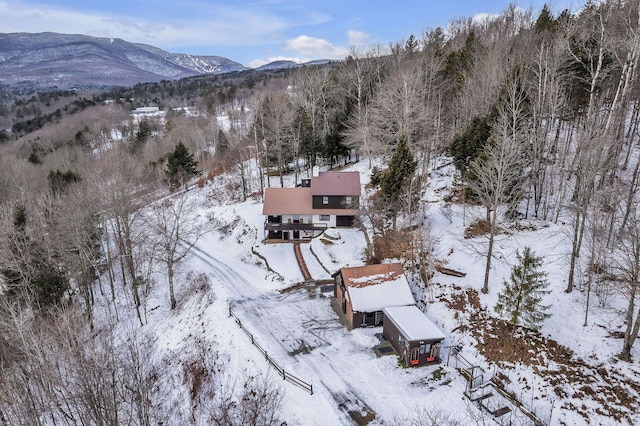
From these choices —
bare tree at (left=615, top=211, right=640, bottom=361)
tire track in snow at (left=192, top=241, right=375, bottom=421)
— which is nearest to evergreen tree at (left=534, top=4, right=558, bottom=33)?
bare tree at (left=615, top=211, right=640, bottom=361)

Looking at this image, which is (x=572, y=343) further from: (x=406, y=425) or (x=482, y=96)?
(x=482, y=96)

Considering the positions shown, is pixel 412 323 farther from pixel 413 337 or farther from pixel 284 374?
pixel 284 374

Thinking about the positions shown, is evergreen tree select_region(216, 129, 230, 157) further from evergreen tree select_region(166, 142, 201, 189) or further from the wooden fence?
the wooden fence

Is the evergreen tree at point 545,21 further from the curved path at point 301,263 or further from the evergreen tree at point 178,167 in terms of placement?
the evergreen tree at point 178,167

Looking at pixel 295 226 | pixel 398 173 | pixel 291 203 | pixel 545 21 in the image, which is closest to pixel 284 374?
pixel 398 173

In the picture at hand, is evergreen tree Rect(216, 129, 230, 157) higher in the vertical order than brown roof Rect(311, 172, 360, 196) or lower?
higher

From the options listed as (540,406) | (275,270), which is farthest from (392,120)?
(540,406)
